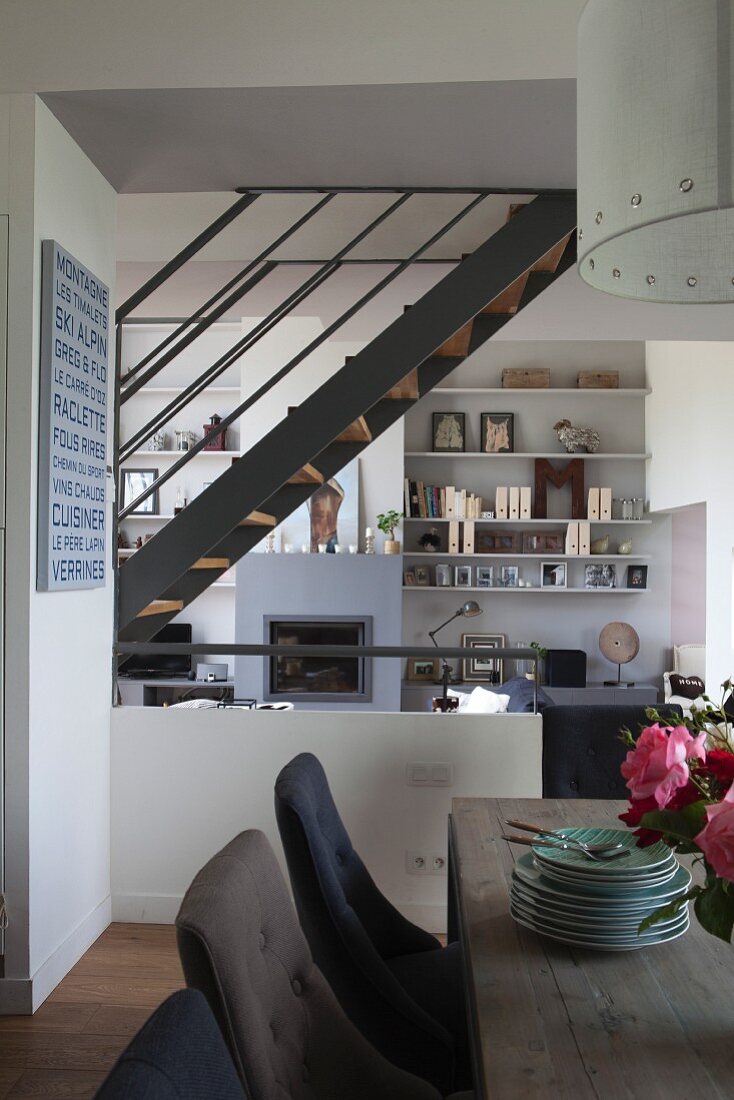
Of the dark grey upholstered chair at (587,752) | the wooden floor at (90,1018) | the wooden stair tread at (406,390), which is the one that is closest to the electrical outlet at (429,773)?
the dark grey upholstered chair at (587,752)

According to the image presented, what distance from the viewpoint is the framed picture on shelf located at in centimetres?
931

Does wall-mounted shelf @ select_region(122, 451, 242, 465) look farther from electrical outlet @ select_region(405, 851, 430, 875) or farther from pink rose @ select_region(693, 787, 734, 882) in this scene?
pink rose @ select_region(693, 787, 734, 882)

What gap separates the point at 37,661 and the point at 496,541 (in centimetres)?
671

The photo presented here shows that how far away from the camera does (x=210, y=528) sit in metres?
3.83

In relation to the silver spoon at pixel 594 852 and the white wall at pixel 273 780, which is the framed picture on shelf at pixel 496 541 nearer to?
the white wall at pixel 273 780

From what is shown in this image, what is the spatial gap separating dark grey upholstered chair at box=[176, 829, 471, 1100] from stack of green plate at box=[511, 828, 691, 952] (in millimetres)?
340

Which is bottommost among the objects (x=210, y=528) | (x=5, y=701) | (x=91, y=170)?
(x=5, y=701)

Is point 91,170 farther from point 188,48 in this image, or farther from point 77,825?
point 77,825

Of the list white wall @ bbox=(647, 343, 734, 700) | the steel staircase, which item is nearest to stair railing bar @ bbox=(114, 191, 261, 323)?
the steel staircase

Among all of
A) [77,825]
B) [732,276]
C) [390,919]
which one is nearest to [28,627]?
[77,825]

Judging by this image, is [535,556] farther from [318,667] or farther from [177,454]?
[177,454]

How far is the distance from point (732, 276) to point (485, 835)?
1278 mm

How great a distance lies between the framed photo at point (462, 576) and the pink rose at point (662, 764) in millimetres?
7909

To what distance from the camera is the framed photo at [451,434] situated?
31.1 ft
